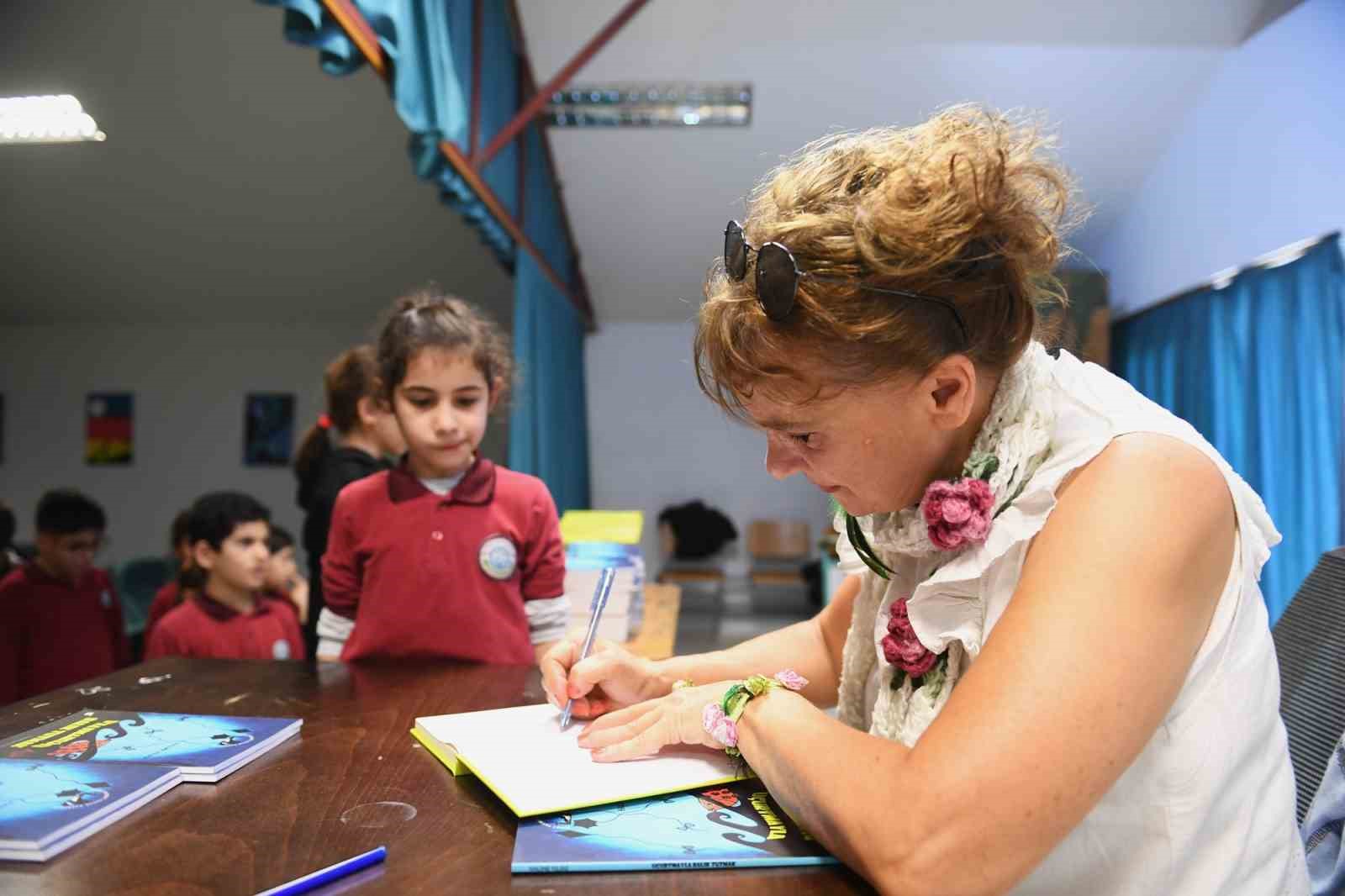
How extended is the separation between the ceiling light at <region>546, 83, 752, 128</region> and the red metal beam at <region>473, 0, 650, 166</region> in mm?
663

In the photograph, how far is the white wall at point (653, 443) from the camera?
7715 millimetres

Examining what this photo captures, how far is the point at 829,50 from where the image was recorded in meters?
4.76

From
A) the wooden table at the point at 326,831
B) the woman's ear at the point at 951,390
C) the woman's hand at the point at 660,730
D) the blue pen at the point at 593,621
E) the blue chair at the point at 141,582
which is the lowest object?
the blue chair at the point at 141,582

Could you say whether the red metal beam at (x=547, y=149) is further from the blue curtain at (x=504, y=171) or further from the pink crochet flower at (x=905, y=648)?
the pink crochet flower at (x=905, y=648)

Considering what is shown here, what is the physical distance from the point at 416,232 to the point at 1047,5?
4058 mm

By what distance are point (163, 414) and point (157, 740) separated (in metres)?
7.25

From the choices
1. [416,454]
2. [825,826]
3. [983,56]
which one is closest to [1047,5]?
[983,56]

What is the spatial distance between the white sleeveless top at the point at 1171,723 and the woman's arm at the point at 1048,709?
0.12 feet

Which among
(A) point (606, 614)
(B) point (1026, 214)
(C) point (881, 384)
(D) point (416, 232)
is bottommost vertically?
(A) point (606, 614)

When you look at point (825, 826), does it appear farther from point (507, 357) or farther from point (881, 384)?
point (507, 357)

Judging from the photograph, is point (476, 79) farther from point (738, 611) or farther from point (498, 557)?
point (738, 611)

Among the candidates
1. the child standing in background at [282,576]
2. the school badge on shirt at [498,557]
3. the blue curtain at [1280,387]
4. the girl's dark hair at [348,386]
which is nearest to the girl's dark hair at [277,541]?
the child standing in background at [282,576]

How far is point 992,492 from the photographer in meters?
0.83

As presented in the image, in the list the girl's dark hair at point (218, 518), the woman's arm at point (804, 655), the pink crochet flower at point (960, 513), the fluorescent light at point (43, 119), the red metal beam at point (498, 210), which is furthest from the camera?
the red metal beam at point (498, 210)
